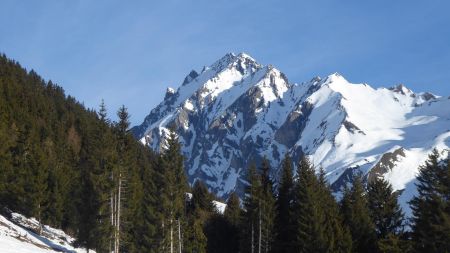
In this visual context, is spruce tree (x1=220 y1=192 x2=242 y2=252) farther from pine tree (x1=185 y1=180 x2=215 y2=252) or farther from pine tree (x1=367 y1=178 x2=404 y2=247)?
pine tree (x1=367 y1=178 x2=404 y2=247)

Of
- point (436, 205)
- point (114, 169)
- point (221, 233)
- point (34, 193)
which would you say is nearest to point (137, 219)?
point (34, 193)

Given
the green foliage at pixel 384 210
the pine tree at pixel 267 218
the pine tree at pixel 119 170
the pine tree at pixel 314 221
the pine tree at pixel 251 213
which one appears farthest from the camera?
the pine tree at pixel 251 213

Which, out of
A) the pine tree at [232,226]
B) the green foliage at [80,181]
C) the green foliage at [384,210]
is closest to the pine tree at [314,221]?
the green foliage at [384,210]

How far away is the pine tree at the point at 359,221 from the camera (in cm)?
5794

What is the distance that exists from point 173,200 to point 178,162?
3442 millimetres

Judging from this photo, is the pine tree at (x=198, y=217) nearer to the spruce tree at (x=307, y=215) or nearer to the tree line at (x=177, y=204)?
the tree line at (x=177, y=204)

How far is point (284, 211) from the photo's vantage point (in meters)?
66.3

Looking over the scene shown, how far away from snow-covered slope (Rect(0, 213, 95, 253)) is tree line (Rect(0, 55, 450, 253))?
1.52 meters

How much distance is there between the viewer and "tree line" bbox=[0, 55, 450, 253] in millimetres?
50594

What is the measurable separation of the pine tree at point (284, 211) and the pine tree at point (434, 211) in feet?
45.0

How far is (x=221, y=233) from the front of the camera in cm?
8725

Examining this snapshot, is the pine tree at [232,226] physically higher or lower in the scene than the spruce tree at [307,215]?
higher

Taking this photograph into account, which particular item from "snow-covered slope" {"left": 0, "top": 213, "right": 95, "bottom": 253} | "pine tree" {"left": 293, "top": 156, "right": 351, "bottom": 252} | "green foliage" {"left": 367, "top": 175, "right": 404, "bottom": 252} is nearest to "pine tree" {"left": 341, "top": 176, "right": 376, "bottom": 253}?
"green foliage" {"left": 367, "top": 175, "right": 404, "bottom": 252}

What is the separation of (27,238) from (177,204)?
12913 mm
